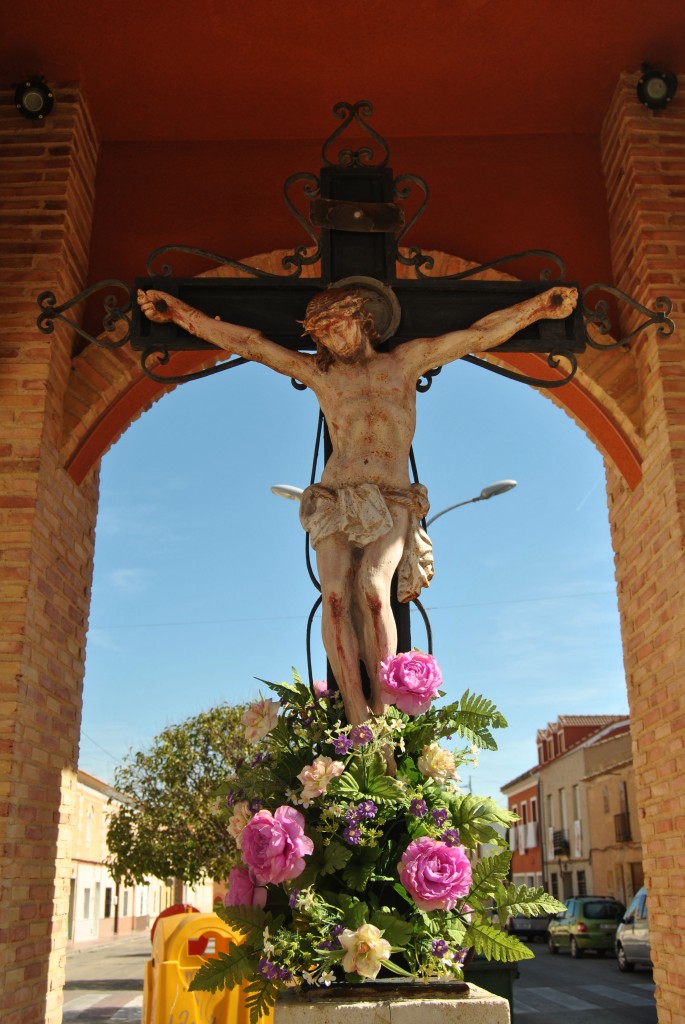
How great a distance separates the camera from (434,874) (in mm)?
2506

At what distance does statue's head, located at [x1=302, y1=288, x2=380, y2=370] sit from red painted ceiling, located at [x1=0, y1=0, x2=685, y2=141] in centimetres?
286

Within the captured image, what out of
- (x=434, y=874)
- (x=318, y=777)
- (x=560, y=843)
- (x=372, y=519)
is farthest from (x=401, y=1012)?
(x=560, y=843)

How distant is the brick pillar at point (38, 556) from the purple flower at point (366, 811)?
252 centimetres

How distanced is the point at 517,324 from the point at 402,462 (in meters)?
0.84

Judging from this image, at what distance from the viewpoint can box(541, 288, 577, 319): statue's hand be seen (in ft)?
12.6

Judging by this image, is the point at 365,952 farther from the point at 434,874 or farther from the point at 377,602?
the point at 377,602

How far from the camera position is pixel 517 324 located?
3830mm

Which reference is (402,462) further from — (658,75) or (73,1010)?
(73,1010)

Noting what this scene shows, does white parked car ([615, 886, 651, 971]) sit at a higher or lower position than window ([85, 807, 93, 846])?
lower

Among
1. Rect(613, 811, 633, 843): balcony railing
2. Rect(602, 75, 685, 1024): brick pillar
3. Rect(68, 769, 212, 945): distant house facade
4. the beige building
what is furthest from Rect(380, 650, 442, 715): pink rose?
Rect(68, 769, 212, 945): distant house facade

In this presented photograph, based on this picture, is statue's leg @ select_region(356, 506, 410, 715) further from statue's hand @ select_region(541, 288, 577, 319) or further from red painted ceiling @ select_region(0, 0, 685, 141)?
red painted ceiling @ select_region(0, 0, 685, 141)

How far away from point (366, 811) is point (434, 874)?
0.76 ft

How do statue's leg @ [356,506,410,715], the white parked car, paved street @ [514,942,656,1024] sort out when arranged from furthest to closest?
the white parked car < paved street @ [514,942,656,1024] < statue's leg @ [356,506,410,715]

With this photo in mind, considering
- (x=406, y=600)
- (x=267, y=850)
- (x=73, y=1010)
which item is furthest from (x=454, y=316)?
(x=73, y=1010)
